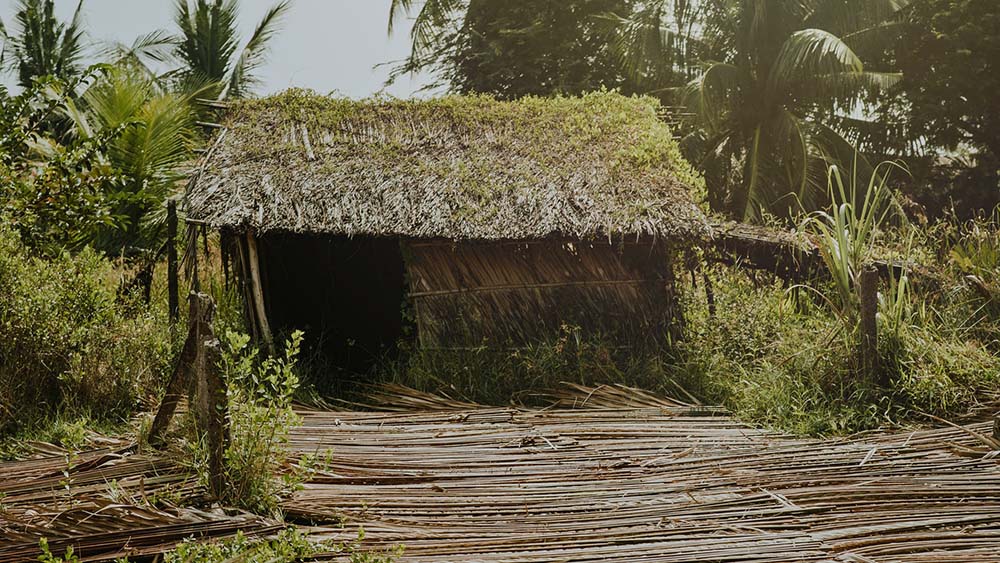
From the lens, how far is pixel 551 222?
20.7 ft

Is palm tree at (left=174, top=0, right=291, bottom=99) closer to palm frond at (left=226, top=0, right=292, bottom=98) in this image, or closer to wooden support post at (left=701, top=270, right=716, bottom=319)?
palm frond at (left=226, top=0, right=292, bottom=98)

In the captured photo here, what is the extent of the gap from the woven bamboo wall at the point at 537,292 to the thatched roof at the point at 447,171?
16.6 inches

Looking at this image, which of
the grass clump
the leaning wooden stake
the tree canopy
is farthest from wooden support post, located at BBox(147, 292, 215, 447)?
the tree canopy

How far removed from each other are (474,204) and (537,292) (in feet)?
3.06

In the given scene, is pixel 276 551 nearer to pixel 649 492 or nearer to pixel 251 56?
pixel 649 492

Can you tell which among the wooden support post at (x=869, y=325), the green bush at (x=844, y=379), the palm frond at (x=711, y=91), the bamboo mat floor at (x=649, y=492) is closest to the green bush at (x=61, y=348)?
the bamboo mat floor at (x=649, y=492)

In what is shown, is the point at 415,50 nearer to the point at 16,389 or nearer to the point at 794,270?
the point at 794,270

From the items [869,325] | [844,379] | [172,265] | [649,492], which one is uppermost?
[172,265]

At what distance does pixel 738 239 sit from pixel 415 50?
1028 cm

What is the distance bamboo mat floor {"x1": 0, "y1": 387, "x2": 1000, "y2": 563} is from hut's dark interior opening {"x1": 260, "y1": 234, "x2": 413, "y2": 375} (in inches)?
131

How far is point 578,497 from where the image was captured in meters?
3.68

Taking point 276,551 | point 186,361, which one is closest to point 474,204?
point 186,361

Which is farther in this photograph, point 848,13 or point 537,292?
point 848,13

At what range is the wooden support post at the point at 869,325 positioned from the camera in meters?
4.85
